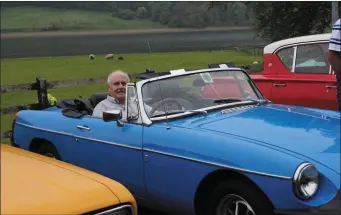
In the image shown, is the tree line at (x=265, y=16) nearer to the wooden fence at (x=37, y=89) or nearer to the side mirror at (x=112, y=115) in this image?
the wooden fence at (x=37, y=89)

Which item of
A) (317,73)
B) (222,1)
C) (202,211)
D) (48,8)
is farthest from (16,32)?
(202,211)

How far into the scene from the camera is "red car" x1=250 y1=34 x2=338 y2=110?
699 cm

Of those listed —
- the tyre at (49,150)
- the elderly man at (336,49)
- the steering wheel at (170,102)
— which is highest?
the elderly man at (336,49)

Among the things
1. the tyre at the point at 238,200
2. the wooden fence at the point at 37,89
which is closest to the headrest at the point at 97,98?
the tyre at the point at 238,200

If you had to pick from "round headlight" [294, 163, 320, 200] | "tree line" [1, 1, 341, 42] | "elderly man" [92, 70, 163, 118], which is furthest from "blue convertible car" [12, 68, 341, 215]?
"tree line" [1, 1, 341, 42]

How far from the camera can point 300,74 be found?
24.4ft

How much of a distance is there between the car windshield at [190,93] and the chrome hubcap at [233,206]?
107 cm

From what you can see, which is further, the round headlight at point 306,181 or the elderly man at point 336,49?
the round headlight at point 306,181

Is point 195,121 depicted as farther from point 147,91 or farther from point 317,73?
point 317,73

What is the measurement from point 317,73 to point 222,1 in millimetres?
13971

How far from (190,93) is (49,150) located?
6.08 feet

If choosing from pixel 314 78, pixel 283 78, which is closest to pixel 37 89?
pixel 283 78

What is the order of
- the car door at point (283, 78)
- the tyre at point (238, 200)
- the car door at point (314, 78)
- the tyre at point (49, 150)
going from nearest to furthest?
the tyre at point (238, 200) < the tyre at point (49, 150) < the car door at point (314, 78) < the car door at point (283, 78)

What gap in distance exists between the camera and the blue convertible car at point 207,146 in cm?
327
